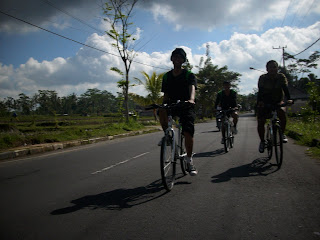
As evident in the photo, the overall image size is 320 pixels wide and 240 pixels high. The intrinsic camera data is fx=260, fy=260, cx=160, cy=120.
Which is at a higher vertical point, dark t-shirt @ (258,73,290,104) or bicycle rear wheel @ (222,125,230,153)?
dark t-shirt @ (258,73,290,104)

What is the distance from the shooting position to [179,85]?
14.3 ft

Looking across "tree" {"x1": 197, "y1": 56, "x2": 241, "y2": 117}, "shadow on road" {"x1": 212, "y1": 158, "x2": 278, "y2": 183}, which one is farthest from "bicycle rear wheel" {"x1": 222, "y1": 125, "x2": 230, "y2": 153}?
"tree" {"x1": 197, "y1": 56, "x2": 241, "y2": 117}

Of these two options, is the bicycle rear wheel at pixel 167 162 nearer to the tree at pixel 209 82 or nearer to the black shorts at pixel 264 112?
the black shorts at pixel 264 112

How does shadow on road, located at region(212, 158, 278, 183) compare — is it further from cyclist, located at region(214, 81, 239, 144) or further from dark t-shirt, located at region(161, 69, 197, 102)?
cyclist, located at region(214, 81, 239, 144)

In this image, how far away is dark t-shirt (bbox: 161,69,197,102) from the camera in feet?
14.1

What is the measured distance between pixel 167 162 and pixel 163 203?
0.71m

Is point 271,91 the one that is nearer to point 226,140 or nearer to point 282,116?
point 282,116

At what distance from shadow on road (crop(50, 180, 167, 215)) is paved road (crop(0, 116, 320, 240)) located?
13 mm

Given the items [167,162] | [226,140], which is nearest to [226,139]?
[226,140]

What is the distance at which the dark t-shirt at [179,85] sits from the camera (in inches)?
170

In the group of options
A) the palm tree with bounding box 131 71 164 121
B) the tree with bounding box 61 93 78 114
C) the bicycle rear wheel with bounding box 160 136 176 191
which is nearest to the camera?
the bicycle rear wheel with bounding box 160 136 176 191

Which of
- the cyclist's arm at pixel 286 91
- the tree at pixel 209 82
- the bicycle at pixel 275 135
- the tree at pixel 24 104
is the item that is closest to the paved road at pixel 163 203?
the bicycle at pixel 275 135

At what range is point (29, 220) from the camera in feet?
9.66

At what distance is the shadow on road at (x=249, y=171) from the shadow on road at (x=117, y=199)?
116 centimetres
